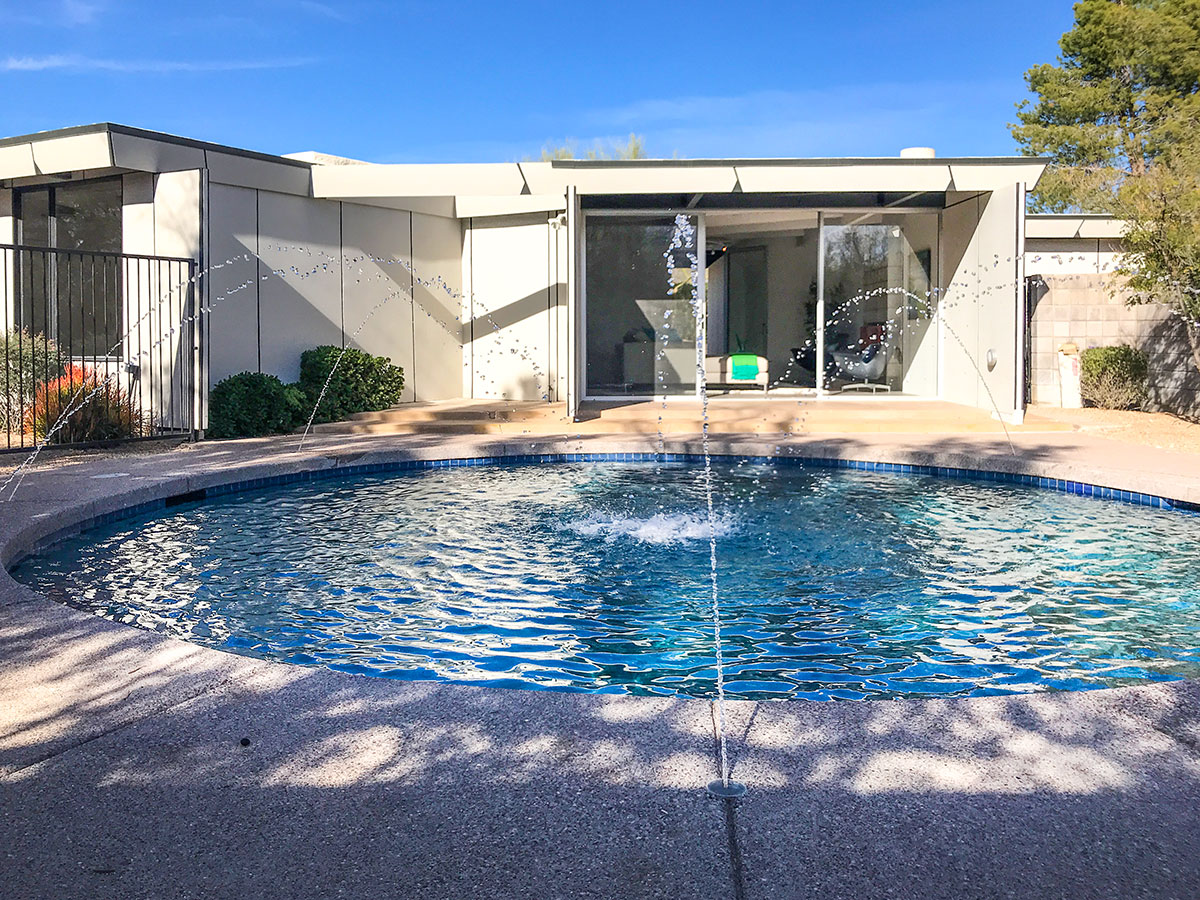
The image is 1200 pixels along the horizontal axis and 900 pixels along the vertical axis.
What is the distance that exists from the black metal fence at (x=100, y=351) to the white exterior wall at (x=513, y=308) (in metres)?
4.97

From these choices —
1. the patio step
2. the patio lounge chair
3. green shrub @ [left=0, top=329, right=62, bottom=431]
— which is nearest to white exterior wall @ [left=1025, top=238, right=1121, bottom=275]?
the patio step

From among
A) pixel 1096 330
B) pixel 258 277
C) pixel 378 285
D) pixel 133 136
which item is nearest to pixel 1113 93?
pixel 1096 330

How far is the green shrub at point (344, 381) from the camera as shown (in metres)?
12.8

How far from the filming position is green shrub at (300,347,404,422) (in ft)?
41.9

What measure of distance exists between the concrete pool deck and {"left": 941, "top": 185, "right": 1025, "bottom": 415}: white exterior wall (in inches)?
380

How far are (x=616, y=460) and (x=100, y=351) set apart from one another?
6399 mm

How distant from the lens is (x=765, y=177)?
12398 mm

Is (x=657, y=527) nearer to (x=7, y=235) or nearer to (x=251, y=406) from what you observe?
(x=251, y=406)

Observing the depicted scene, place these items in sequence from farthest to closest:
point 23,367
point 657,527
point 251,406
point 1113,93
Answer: point 1113,93 < point 251,406 < point 23,367 < point 657,527

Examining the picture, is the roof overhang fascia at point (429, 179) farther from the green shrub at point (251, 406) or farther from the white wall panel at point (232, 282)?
the green shrub at point (251, 406)

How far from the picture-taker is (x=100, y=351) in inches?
482

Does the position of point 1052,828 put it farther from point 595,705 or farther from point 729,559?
point 729,559

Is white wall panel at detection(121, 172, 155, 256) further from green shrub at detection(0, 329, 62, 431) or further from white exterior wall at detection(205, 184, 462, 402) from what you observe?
green shrub at detection(0, 329, 62, 431)


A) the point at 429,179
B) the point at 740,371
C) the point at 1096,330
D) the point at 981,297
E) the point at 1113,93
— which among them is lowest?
the point at 740,371
